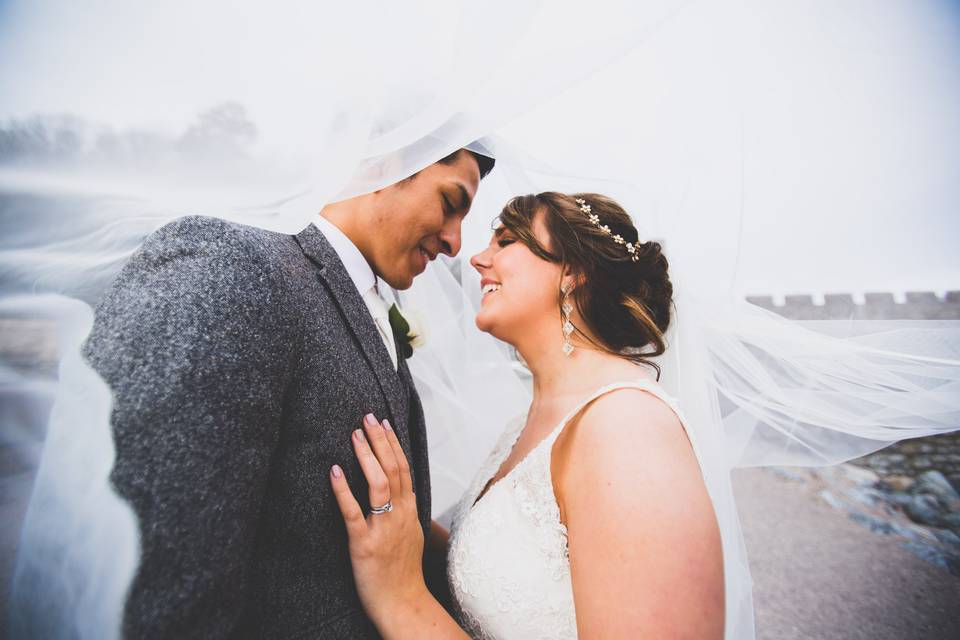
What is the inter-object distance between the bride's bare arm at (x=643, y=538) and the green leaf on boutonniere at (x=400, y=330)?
0.90m

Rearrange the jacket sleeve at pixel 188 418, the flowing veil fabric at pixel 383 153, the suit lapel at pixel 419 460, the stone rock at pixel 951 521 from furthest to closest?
the stone rock at pixel 951 521 → the suit lapel at pixel 419 460 → the flowing veil fabric at pixel 383 153 → the jacket sleeve at pixel 188 418

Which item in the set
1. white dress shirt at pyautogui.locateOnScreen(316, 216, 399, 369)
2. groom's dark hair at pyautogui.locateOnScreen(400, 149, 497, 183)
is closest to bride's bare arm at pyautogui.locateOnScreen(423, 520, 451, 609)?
white dress shirt at pyautogui.locateOnScreen(316, 216, 399, 369)

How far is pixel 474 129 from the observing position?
120 cm

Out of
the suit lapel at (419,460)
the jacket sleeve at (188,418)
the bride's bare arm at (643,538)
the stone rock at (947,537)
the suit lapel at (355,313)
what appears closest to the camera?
the jacket sleeve at (188,418)

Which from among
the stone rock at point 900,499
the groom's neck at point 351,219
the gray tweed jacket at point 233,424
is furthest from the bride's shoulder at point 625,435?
the stone rock at point 900,499

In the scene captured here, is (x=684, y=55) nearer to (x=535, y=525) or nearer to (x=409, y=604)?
(x=535, y=525)

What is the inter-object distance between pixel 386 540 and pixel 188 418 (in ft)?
2.17

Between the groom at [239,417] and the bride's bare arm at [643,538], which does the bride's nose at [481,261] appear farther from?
the bride's bare arm at [643,538]

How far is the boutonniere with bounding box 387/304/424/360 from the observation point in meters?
1.77

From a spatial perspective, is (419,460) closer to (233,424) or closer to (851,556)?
(233,424)

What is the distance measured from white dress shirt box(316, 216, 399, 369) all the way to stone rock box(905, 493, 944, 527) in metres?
7.43

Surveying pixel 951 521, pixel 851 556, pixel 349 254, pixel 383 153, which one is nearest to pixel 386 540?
pixel 349 254

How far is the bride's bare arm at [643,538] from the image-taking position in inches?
38.4

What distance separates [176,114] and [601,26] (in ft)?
3.66
